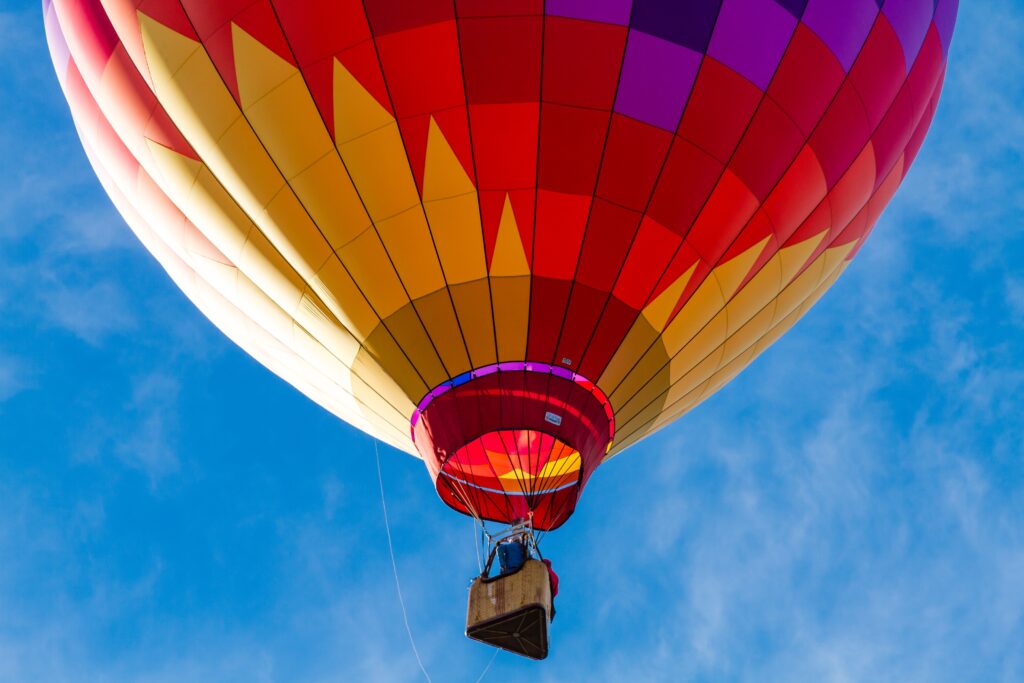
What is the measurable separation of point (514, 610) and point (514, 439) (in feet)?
4.17

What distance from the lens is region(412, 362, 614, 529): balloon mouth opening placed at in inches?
324

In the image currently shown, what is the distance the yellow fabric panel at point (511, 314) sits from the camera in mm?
8039

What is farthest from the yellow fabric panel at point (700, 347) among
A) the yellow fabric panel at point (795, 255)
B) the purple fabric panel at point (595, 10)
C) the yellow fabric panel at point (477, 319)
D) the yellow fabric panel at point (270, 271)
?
the yellow fabric panel at point (270, 271)

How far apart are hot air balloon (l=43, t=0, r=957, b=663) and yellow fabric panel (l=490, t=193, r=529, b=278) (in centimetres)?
2

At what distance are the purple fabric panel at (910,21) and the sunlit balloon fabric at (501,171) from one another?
0.9 inches

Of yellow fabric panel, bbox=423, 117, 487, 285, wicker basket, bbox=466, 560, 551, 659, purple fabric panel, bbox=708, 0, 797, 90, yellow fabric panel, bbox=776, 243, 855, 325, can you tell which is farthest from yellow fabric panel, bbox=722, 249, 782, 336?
wicker basket, bbox=466, 560, 551, 659

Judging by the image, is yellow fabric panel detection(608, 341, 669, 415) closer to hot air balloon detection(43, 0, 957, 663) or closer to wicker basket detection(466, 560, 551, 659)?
hot air balloon detection(43, 0, 957, 663)

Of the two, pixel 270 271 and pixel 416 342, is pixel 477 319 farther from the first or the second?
pixel 270 271

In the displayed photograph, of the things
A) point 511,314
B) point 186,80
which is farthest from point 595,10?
point 186,80

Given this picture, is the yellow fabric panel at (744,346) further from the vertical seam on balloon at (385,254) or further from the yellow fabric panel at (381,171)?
the yellow fabric panel at (381,171)

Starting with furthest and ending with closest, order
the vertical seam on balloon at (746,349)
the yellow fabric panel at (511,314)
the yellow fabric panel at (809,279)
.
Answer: the yellow fabric panel at (809,279) < the vertical seam on balloon at (746,349) < the yellow fabric panel at (511,314)

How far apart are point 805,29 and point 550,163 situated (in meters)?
1.95

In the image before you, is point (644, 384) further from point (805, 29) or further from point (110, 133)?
point (110, 133)

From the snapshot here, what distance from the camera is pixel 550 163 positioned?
308 inches
